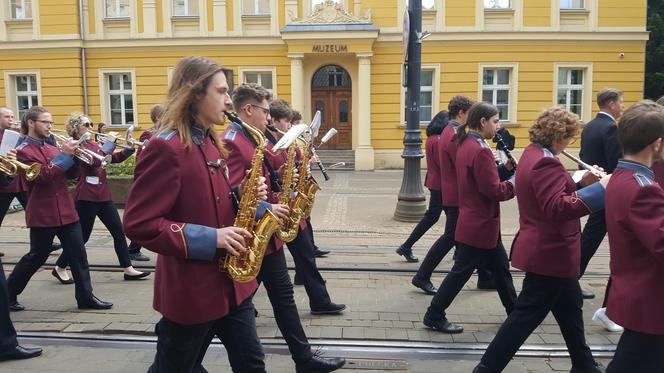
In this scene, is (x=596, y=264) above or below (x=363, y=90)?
below

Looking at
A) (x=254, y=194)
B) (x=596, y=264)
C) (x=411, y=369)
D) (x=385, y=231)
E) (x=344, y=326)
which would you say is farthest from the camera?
(x=385, y=231)

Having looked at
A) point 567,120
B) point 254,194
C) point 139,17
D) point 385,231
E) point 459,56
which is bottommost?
point 385,231

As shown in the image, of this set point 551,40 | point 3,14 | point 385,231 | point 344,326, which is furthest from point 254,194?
point 3,14

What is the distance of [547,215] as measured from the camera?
3.53 m

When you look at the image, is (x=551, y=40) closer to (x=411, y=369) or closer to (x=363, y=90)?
(x=363, y=90)

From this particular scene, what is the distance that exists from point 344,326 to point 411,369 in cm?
101

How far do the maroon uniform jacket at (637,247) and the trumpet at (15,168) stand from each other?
15.9ft

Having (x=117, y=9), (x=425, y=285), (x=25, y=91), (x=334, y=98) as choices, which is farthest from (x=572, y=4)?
(x=25, y=91)

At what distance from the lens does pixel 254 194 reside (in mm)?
2928

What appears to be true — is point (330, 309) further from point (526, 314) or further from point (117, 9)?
point (117, 9)

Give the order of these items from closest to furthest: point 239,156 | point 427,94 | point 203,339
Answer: point 203,339
point 239,156
point 427,94

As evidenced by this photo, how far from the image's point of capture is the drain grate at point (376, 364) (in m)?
4.20

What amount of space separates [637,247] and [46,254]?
529 cm

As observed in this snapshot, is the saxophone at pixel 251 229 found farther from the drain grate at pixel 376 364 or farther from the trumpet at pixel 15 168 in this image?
the trumpet at pixel 15 168
